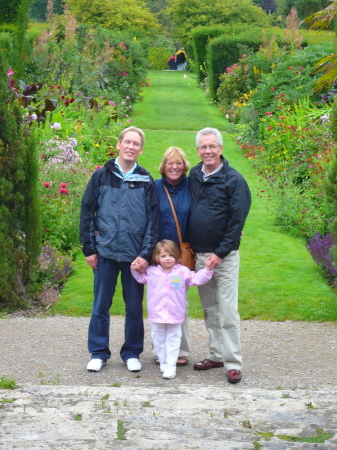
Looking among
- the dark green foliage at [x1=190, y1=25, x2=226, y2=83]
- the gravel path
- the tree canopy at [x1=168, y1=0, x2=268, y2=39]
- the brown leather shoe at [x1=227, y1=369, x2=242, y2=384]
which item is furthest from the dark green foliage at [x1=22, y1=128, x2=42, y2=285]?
the tree canopy at [x1=168, y1=0, x2=268, y2=39]

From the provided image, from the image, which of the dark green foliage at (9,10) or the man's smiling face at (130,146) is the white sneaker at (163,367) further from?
the dark green foliage at (9,10)

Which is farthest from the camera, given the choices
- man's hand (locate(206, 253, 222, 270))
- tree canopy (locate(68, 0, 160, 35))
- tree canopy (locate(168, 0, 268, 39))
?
tree canopy (locate(168, 0, 268, 39))

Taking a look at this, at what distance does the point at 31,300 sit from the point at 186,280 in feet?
7.49

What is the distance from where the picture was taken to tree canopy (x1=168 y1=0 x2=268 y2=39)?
4106 cm

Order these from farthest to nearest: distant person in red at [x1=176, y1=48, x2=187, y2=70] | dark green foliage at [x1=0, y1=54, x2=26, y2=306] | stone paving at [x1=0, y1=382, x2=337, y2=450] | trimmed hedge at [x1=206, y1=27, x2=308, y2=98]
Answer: distant person in red at [x1=176, y1=48, x2=187, y2=70] → trimmed hedge at [x1=206, y1=27, x2=308, y2=98] → dark green foliage at [x1=0, y1=54, x2=26, y2=306] → stone paving at [x1=0, y1=382, x2=337, y2=450]

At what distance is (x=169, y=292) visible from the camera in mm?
4566

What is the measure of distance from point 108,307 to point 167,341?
48 cm

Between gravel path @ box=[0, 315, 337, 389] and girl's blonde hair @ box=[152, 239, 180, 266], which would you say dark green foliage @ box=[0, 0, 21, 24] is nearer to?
gravel path @ box=[0, 315, 337, 389]

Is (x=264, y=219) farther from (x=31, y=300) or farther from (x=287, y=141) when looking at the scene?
(x=31, y=300)

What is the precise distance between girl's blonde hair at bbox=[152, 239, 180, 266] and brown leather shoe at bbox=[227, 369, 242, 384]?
848mm

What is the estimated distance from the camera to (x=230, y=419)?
3.28 metres

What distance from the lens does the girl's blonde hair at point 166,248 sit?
4531 mm

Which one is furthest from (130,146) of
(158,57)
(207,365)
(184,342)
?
(158,57)

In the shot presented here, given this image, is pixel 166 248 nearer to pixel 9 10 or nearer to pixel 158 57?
pixel 9 10
